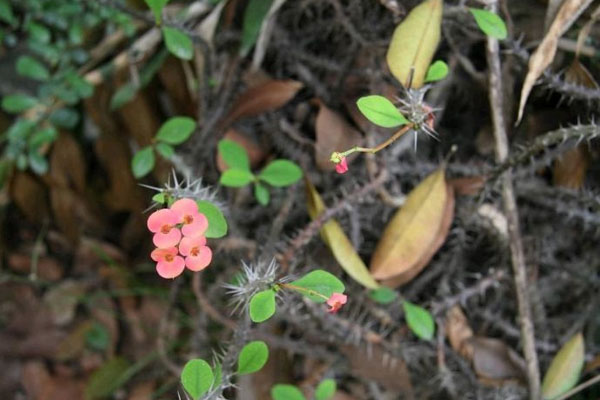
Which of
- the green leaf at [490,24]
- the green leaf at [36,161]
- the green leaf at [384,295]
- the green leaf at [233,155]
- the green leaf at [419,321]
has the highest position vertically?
the green leaf at [490,24]

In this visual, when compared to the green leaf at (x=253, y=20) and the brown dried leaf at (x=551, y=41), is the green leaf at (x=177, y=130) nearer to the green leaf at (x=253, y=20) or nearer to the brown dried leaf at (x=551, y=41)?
the green leaf at (x=253, y=20)

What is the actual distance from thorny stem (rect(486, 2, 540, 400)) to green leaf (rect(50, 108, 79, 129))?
853 mm

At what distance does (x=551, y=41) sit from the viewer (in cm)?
99

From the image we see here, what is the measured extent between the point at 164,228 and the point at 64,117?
0.78 meters

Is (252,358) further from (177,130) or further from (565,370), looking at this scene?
(565,370)

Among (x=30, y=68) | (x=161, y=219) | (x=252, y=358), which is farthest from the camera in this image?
(x=30, y=68)

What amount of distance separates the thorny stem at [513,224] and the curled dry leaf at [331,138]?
24 cm

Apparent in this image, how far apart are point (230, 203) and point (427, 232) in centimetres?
41

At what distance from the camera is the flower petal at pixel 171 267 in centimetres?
74

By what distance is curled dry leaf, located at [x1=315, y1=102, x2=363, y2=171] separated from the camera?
119 cm

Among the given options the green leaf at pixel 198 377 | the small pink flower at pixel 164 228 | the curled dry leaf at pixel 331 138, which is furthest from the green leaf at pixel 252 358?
the curled dry leaf at pixel 331 138

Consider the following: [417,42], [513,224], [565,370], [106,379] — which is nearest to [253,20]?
[417,42]

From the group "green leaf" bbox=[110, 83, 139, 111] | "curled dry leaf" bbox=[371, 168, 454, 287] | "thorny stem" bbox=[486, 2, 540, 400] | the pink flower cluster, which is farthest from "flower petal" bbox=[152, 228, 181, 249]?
"green leaf" bbox=[110, 83, 139, 111]

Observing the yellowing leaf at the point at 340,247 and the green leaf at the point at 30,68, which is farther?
the green leaf at the point at 30,68
